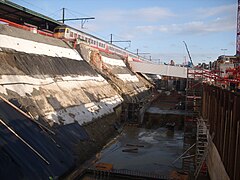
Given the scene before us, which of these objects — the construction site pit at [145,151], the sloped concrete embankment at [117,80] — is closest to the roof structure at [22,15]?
the sloped concrete embankment at [117,80]

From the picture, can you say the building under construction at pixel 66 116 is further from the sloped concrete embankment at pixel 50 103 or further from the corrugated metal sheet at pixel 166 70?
the corrugated metal sheet at pixel 166 70

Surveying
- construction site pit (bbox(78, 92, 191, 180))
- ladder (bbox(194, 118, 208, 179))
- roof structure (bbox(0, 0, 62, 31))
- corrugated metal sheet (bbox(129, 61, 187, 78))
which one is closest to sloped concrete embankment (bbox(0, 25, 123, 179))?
construction site pit (bbox(78, 92, 191, 180))

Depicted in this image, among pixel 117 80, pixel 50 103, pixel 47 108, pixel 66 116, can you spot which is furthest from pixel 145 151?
pixel 117 80

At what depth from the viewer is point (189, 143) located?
19.1 m

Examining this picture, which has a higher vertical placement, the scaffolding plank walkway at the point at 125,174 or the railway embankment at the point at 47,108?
the railway embankment at the point at 47,108

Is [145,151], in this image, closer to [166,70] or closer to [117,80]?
[117,80]

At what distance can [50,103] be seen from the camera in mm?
15664

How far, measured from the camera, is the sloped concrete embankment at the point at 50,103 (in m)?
Result: 11.0

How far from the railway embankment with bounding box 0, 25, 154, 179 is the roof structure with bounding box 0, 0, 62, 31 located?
558 centimetres

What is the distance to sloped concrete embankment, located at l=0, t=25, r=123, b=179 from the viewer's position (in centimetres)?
1099

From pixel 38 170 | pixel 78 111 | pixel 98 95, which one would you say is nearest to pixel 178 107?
pixel 98 95

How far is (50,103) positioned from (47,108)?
2.54 feet

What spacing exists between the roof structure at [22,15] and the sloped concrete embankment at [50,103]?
18.3 ft

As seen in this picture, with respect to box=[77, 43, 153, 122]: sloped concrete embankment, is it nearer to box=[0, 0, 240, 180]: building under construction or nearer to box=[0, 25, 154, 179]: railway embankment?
box=[0, 0, 240, 180]: building under construction
